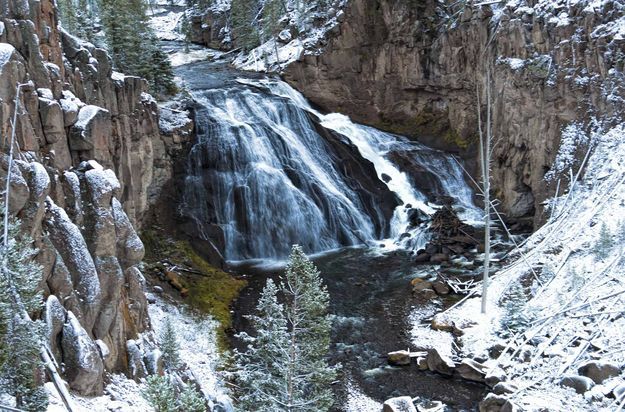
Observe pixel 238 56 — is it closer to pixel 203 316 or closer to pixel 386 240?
pixel 386 240

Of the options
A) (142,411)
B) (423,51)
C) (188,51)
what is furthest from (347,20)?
(142,411)

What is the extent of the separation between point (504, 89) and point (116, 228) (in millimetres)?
26268

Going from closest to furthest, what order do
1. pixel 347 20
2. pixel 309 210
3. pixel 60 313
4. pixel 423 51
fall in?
pixel 60 313
pixel 309 210
pixel 423 51
pixel 347 20

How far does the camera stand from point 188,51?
2539 inches

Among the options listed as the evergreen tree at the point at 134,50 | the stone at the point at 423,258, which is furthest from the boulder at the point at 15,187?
the evergreen tree at the point at 134,50

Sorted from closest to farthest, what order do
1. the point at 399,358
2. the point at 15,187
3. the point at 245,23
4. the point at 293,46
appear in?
the point at 15,187 → the point at 399,358 → the point at 293,46 → the point at 245,23

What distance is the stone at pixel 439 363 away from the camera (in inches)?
734

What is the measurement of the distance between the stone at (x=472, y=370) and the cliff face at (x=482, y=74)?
527 inches

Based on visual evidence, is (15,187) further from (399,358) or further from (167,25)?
(167,25)

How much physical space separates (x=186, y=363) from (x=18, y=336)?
859cm

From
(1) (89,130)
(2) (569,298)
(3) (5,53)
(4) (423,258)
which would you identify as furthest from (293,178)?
(3) (5,53)

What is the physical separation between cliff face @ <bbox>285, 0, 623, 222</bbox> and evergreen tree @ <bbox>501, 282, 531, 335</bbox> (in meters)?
10.8

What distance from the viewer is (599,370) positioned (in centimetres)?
1550

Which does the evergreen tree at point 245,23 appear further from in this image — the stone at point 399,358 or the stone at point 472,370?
the stone at point 472,370
